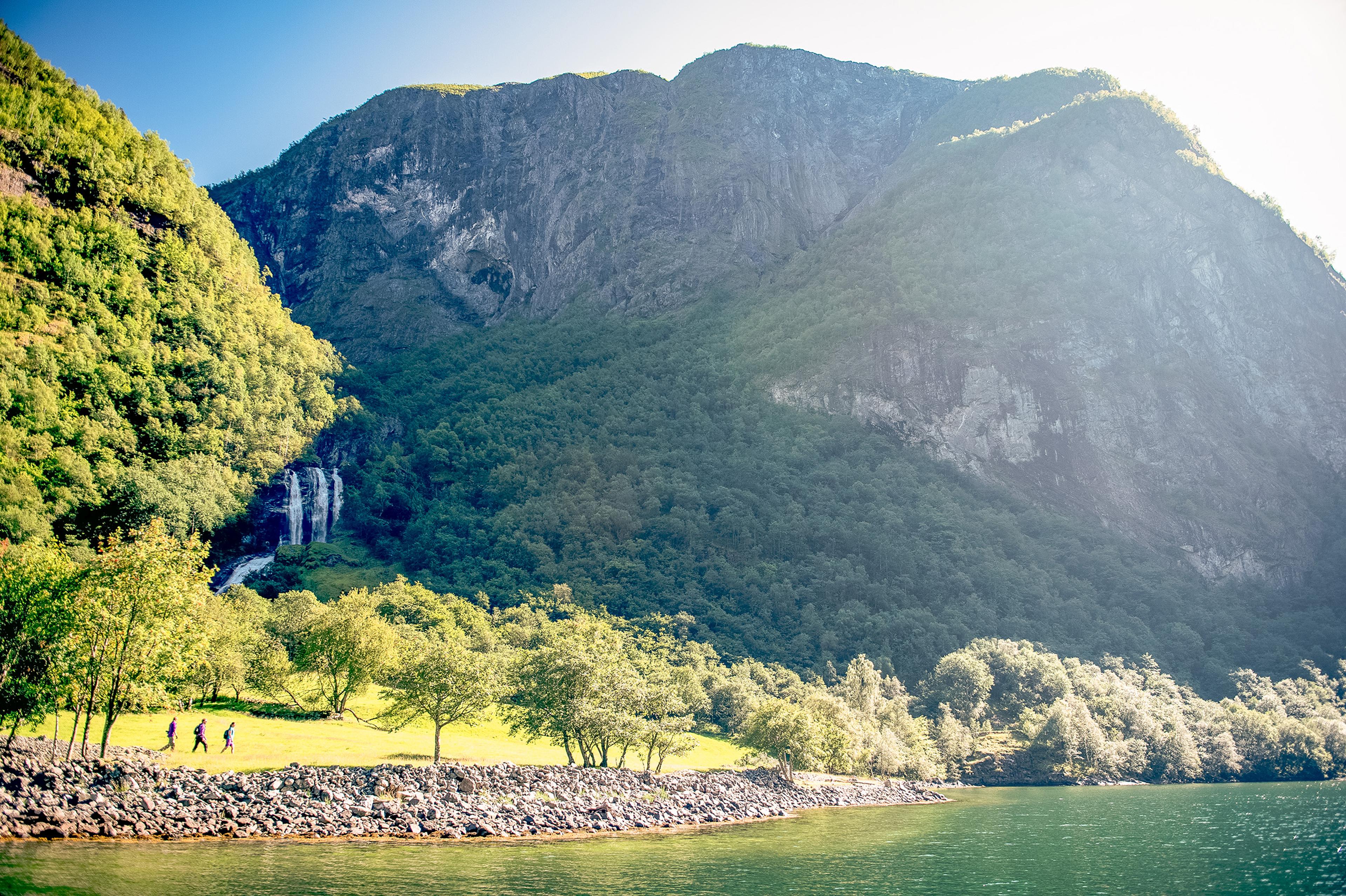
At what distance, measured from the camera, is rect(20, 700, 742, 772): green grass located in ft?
124

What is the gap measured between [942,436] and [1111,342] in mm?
42745

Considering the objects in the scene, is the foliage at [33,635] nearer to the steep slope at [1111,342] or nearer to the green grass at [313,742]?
the green grass at [313,742]

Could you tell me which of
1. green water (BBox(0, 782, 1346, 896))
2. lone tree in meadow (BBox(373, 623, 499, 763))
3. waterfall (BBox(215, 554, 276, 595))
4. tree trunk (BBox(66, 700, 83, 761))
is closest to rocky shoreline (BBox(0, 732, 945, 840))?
tree trunk (BBox(66, 700, 83, 761))

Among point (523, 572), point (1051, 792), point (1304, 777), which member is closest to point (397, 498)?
point (523, 572)

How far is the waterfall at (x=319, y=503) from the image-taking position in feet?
370

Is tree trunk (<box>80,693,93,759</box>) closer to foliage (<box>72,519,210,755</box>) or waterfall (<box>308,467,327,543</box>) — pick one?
foliage (<box>72,519,210,755</box>)

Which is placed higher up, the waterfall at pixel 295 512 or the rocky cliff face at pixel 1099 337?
the rocky cliff face at pixel 1099 337

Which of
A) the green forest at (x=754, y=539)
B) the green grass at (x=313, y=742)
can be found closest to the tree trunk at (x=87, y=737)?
the green grass at (x=313, y=742)

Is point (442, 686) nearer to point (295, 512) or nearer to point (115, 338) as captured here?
point (115, 338)

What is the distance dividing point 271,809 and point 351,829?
3283mm

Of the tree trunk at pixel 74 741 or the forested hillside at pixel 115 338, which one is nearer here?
the tree trunk at pixel 74 741

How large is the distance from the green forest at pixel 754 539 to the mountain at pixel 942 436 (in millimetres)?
591

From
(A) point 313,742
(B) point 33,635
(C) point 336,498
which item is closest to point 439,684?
(A) point 313,742

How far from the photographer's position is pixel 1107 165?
186250 mm
